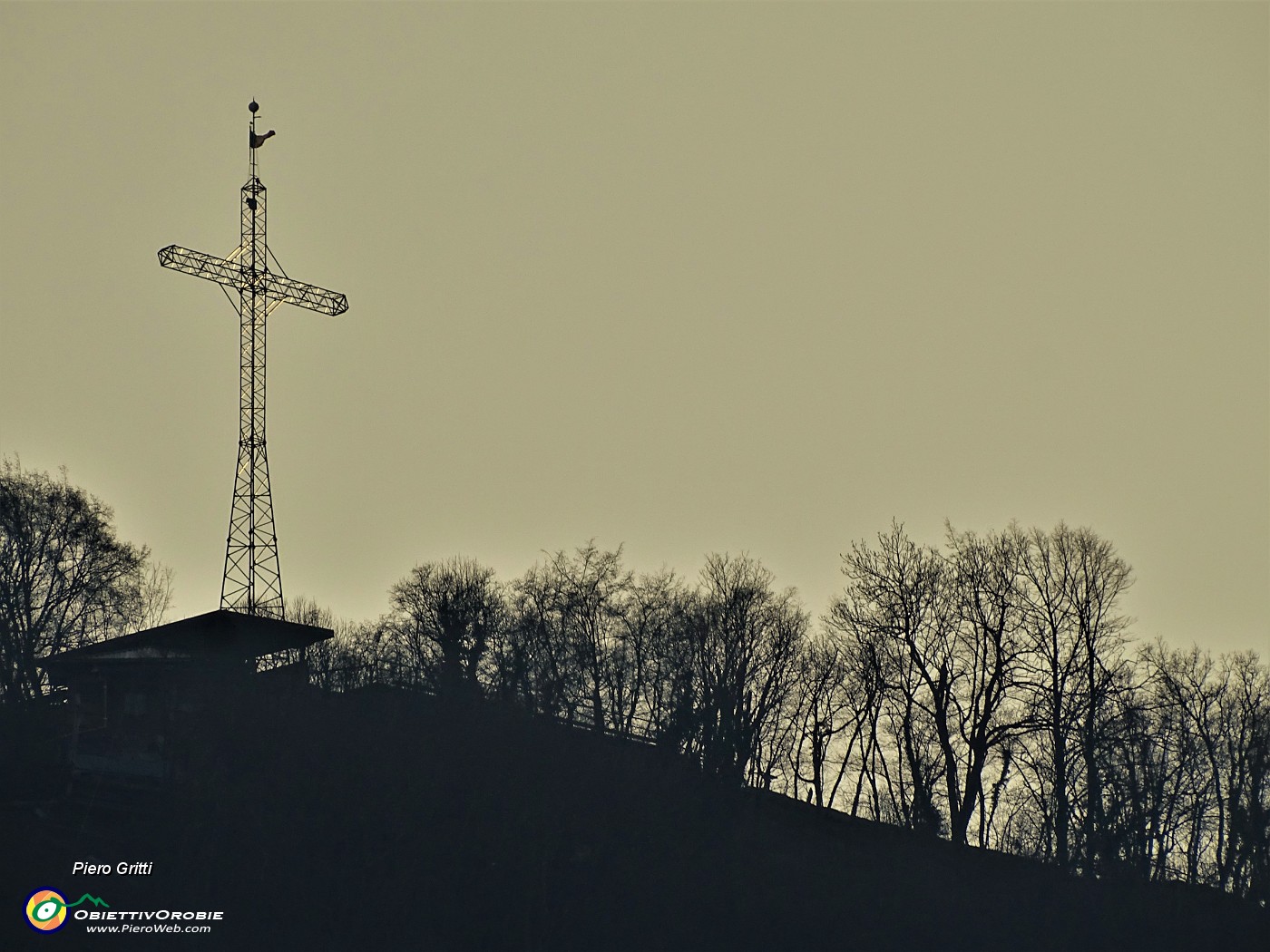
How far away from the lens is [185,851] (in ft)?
132

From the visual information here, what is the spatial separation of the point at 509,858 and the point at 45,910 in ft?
43.3

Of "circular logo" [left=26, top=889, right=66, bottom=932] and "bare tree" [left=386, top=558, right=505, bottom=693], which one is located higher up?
"bare tree" [left=386, top=558, right=505, bottom=693]

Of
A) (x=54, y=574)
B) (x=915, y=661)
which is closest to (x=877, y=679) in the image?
(x=915, y=661)

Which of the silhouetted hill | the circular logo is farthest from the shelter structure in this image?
the circular logo

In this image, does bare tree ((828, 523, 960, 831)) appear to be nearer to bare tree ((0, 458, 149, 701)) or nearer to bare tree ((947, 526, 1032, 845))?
bare tree ((947, 526, 1032, 845))

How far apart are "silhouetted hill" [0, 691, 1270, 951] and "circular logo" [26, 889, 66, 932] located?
0.32 metres

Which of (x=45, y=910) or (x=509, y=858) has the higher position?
(x=509, y=858)

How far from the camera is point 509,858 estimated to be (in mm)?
44438

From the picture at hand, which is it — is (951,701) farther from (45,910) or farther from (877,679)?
(45,910)

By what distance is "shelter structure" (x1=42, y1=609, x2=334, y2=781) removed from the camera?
45.0 m

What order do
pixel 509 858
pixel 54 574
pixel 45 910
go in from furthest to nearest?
pixel 54 574, pixel 509 858, pixel 45 910

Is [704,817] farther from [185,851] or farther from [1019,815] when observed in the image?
[185,851]

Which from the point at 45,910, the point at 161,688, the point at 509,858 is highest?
the point at 161,688

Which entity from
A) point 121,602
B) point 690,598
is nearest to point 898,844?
point 690,598
